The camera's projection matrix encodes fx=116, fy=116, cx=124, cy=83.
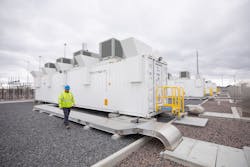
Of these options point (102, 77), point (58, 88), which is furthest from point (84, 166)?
point (58, 88)

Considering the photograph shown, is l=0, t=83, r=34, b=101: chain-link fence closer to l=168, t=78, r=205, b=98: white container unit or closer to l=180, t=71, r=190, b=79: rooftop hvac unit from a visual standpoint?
l=168, t=78, r=205, b=98: white container unit

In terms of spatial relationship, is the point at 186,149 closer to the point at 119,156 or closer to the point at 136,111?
the point at 119,156

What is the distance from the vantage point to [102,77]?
6434 mm

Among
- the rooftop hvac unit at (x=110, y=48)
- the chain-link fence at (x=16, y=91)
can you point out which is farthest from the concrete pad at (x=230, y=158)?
the chain-link fence at (x=16, y=91)

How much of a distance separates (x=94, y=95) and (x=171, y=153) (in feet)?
16.9

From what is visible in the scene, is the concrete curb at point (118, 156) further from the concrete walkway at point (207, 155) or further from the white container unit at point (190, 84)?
the white container unit at point (190, 84)

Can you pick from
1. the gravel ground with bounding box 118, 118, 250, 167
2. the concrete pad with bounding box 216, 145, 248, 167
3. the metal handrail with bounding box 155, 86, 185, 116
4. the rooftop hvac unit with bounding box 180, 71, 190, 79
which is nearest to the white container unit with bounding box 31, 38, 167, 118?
the metal handrail with bounding box 155, 86, 185, 116

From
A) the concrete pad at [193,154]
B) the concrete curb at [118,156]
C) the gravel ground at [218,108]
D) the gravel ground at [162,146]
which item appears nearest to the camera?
the concrete curb at [118,156]

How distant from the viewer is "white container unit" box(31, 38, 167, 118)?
491 cm

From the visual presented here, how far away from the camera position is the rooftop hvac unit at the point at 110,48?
6.12 meters

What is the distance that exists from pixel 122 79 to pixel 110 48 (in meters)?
1.91

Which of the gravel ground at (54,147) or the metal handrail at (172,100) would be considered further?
the metal handrail at (172,100)

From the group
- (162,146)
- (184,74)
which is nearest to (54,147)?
(162,146)

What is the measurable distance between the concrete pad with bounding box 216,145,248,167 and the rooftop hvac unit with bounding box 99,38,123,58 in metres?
5.45
